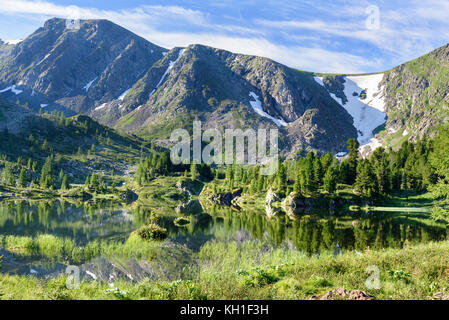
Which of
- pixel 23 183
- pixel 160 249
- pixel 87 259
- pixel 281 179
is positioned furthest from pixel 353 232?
pixel 23 183

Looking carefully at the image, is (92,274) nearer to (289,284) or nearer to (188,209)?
(289,284)

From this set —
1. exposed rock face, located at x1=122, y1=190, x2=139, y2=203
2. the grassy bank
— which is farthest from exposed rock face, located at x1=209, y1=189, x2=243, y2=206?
the grassy bank

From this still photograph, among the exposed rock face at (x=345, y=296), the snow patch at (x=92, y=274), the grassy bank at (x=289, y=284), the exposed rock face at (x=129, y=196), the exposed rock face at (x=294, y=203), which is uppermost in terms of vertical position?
the exposed rock face at (x=345, y=296)

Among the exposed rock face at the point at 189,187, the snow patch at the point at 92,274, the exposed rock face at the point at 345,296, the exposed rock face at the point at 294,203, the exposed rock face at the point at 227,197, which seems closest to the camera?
the exposed rock face at the point at 345,296

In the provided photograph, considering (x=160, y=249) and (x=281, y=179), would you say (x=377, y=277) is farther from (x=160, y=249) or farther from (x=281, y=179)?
(x=281, y=179)

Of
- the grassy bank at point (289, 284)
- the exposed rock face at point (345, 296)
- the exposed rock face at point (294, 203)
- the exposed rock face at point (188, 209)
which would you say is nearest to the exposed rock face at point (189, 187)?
the exposed rock face at point (188, 209)

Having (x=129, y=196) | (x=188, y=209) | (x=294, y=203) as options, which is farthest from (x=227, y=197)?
(x=188, y=209)

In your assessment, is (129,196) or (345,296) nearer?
(345,296)

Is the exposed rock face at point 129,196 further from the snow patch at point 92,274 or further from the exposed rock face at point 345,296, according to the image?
the exposed rock face at point 345,296

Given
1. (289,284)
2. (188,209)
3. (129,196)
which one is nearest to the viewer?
(289,284)

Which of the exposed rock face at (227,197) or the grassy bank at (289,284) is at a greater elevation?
the grassy bank at (289,284)

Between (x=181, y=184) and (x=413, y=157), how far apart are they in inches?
4841

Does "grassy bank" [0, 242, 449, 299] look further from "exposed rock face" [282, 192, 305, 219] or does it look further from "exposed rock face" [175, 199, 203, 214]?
"exposed rock face" [282, 192, 305, 219]

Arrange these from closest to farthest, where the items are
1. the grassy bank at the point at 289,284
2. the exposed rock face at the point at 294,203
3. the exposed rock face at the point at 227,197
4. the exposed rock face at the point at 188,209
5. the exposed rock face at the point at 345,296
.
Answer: the exposed rock face at the point at 345,296, the grassy bank at the point at 289,284, the exposed rock face at the point at 188,209, the exposed rock face at the point at 294,203, the exposed rock face at the point at 227,197
